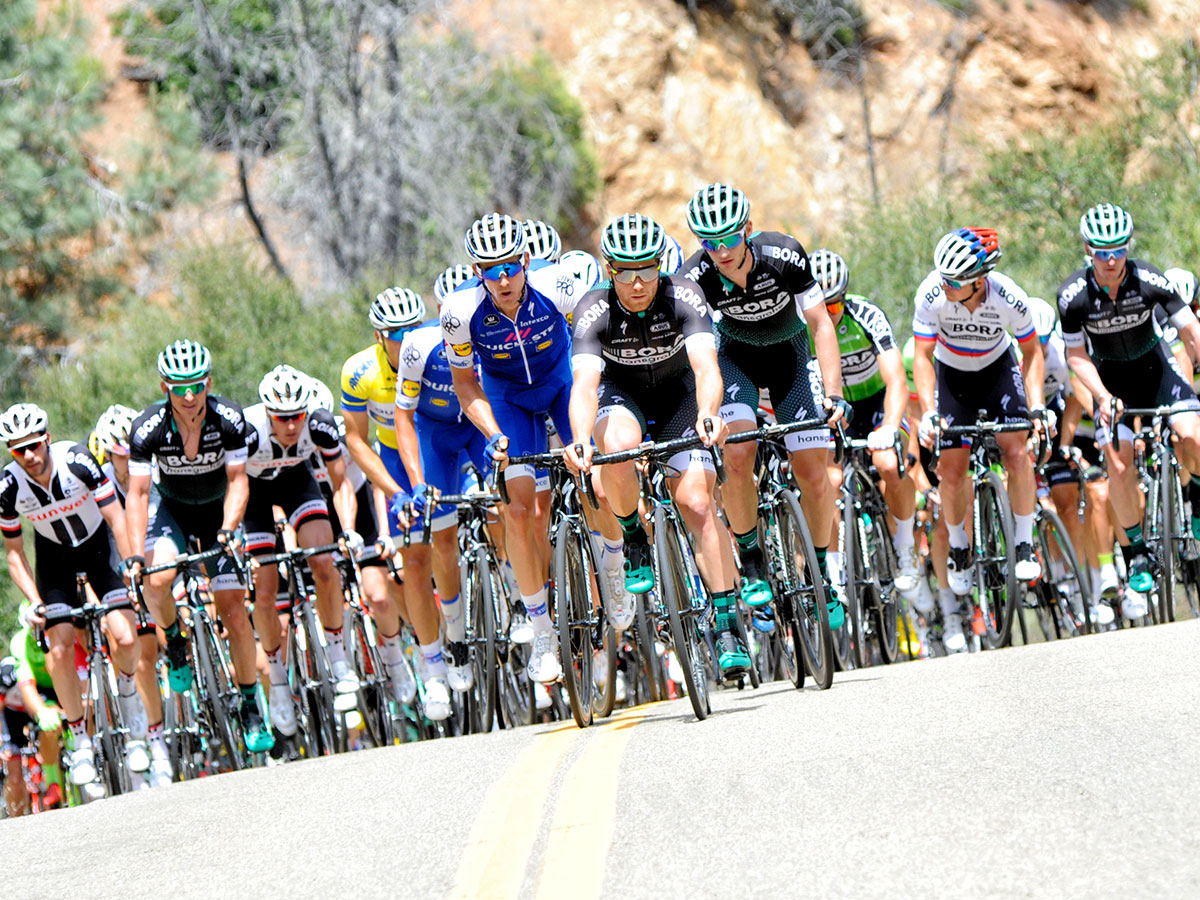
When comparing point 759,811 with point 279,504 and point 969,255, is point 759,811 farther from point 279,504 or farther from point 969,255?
point 279,504

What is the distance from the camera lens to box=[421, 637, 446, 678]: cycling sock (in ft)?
37.8

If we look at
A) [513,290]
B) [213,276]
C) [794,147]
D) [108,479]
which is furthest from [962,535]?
[794,147]

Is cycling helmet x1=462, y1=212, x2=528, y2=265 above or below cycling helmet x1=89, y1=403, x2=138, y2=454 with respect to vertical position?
above

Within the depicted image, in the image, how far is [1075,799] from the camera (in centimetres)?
479

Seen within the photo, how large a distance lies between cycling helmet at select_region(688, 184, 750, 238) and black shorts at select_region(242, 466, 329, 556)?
444 cm

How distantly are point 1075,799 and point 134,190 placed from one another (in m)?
37.9

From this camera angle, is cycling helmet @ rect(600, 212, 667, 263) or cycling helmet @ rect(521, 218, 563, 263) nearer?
cycling helmet @ rect(600, 212, 667, 263)

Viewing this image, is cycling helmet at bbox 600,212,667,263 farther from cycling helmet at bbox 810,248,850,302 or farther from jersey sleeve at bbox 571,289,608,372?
cycling helmet at bbox 810,248,850,302

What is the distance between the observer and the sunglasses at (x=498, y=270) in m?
9.04

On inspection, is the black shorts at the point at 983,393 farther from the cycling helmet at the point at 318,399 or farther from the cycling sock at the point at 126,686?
the cycling sock at the point at 126,686

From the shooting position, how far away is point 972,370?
11211mm

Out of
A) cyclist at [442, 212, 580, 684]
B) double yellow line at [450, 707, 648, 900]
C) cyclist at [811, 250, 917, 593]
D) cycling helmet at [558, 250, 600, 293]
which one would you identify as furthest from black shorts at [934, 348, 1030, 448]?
double yellow line at [450, 707, 648, 900]

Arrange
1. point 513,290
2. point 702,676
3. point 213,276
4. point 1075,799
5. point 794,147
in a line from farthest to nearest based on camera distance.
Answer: point 794,147 < point 213,276 < point 513,290 < point 702,676 < point 1075,799

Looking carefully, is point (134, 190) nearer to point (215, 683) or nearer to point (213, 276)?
point (213, 276)
